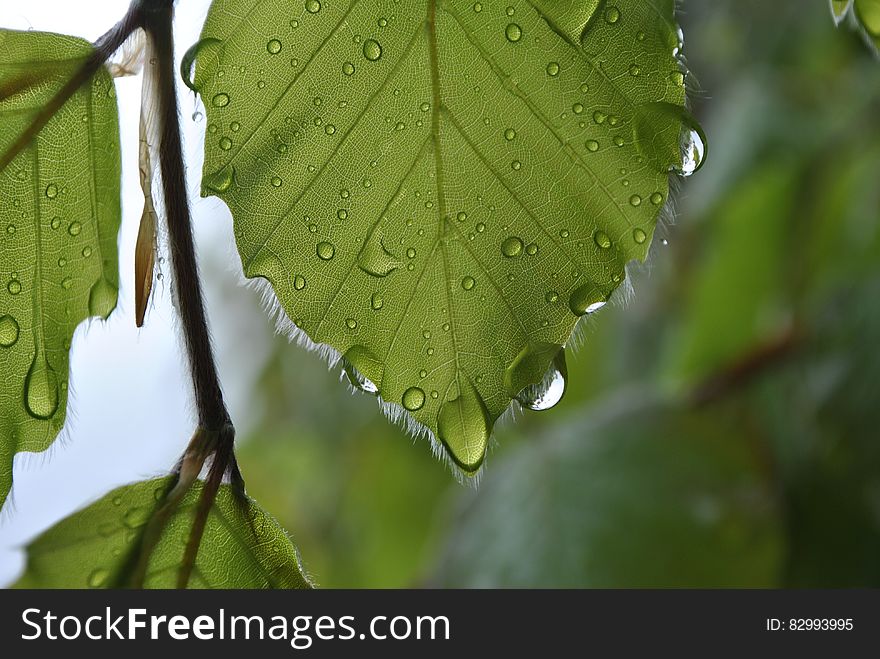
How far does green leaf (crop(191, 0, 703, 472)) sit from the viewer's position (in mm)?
414

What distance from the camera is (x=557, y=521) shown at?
→ 131 centimetres

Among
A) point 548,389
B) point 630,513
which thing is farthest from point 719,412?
point 548,389

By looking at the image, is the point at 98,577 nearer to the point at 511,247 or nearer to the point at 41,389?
the point at 41,389

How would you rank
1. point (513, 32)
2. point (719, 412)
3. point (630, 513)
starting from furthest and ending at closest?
point (719, 412), point (630, 513), point (513, 32)

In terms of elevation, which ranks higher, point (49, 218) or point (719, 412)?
point (49, 218)

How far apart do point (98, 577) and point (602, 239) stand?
0.30m

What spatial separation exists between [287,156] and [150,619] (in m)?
0.29

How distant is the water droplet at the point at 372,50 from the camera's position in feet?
1.37

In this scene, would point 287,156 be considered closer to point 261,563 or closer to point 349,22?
point 349,22

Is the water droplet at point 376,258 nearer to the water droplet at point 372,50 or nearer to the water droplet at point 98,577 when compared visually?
the water droplet at point 372,50

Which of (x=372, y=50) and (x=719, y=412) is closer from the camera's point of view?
(x=372, y=50)

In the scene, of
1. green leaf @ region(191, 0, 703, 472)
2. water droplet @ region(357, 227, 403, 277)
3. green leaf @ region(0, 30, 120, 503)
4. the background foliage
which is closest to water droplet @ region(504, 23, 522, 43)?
green leaf @ region(191, 0, 703, 472)

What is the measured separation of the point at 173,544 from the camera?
1.57 ft

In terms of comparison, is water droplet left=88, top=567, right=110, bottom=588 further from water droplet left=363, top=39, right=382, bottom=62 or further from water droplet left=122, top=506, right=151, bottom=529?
water droplet left=363, top=39, right=382, bottom=62
